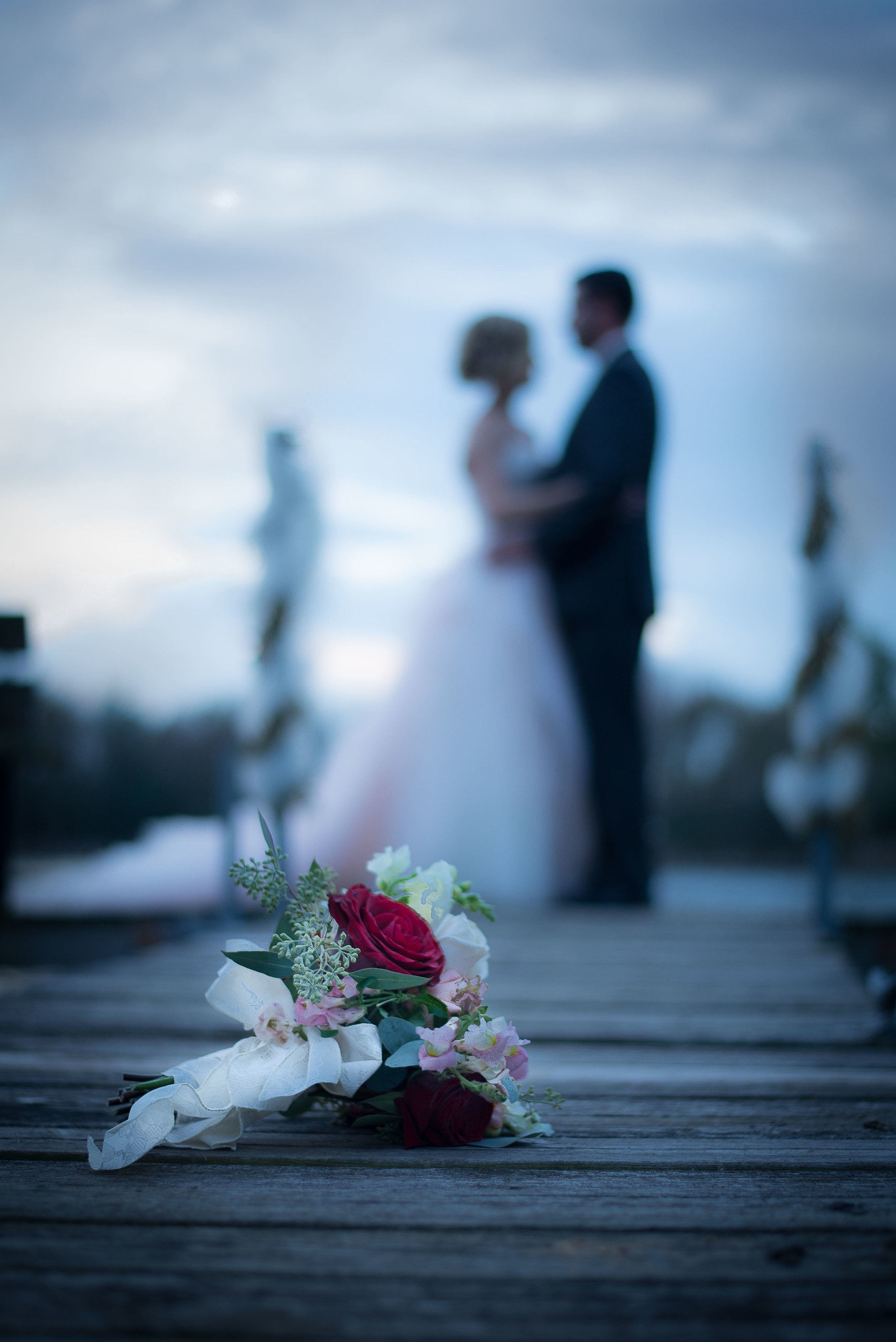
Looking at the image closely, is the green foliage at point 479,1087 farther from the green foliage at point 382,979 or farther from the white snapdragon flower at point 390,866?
the white snapdragon flower at point 390,866

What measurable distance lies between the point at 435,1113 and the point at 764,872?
8.54 meters

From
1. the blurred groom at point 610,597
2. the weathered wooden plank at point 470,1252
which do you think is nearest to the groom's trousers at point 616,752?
the blurred groom at point 610,597

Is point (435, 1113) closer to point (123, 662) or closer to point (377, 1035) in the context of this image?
point (377, 1035)

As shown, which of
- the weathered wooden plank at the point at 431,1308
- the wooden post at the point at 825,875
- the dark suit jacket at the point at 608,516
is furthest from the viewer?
the dark suit jacket at the point at 608,516

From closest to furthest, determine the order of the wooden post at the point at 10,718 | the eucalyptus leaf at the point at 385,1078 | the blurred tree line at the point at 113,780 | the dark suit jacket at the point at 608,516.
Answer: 1. the eucalyptus leaf at the point at 385,1078
2. the wooden post at the point at 10,718
3. the dark suit jacket at the point at 608,516
4. the blurred tree line at the point at 113,780

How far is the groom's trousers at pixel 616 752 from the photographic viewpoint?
13.4 ft

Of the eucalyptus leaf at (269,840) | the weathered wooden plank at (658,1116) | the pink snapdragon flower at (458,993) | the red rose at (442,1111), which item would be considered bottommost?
the weathered wooden plank at (658,1116)

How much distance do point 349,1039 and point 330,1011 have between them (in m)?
0.04

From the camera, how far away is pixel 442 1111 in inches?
43.5

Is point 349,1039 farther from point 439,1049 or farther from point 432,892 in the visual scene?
point 432,892

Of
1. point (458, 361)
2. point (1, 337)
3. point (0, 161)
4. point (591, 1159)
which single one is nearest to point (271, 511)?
point (458, 361)

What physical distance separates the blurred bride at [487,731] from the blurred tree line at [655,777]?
0.48 metres

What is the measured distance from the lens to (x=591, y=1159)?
3.53 feet

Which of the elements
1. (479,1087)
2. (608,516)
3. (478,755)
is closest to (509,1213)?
(479,1087)
